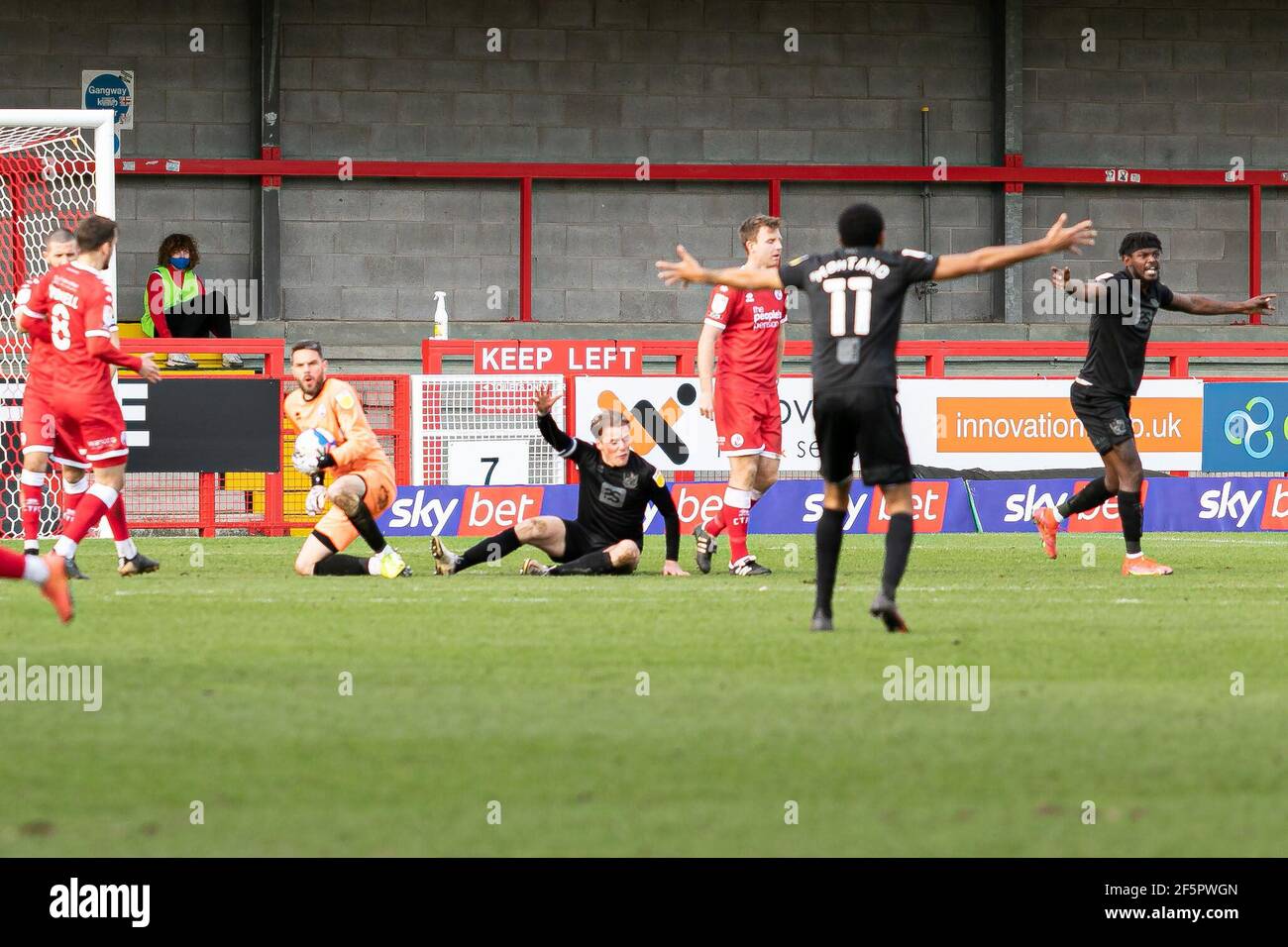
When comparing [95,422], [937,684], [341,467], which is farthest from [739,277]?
[95,422]

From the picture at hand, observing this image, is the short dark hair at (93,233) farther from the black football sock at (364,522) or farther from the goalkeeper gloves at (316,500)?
the black football sock at (364,522)

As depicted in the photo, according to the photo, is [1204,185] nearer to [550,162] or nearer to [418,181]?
[550,162]

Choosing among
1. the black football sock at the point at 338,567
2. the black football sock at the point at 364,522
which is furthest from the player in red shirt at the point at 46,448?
Result: the black football sock at the point at 364,522

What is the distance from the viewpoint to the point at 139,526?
54.0 ft

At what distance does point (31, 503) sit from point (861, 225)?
20.6 feet

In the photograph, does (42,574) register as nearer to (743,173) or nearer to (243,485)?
(243,485)

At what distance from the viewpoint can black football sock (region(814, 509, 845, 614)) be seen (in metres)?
8.27

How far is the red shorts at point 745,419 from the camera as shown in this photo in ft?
40.6

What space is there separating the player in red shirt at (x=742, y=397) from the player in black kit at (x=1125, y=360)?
196 cm

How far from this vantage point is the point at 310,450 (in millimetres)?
11352

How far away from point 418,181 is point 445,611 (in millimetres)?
18030

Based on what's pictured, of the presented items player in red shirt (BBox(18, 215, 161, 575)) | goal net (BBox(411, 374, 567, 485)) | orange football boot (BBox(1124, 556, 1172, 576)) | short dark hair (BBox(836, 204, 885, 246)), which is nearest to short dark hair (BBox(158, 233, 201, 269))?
goal net (BBox(411, 374, 567, 485))

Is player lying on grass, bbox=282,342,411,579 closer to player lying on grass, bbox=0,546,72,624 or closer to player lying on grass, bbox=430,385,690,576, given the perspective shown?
player lying on grass, bbox=430,385,690,576

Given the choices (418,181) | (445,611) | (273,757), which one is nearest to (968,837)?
(273,757)
